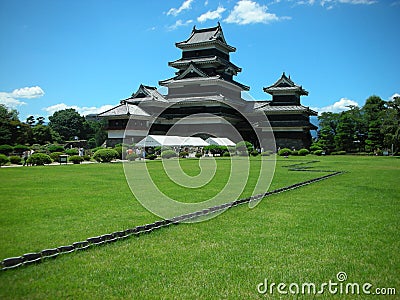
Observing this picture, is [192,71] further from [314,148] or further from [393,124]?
[393,124]

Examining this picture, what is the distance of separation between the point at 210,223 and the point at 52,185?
8.54 meters

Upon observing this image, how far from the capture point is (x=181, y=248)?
262 inches

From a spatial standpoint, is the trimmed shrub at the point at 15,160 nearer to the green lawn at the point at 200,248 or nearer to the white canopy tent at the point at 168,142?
the white canopy tent at the point at 168,142

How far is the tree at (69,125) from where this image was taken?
7100 centimetres

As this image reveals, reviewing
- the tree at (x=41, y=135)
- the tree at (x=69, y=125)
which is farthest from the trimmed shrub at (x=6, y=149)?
the tree at (x=69, y=125)

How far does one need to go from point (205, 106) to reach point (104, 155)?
1945 cm

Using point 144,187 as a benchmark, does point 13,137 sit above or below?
above

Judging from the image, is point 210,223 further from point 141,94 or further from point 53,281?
point 141,94

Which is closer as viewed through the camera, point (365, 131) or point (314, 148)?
point (314, 148)

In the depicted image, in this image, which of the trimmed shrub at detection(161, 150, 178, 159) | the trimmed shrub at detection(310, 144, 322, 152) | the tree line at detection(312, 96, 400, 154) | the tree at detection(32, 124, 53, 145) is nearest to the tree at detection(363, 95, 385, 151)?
the tree line at detection(312, 96, 400, 154)

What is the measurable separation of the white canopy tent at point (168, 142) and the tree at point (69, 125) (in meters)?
36.6

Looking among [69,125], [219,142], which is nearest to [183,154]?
[219,142]

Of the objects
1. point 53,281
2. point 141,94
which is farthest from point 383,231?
point 141,94

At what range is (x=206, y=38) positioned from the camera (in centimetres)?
5022
